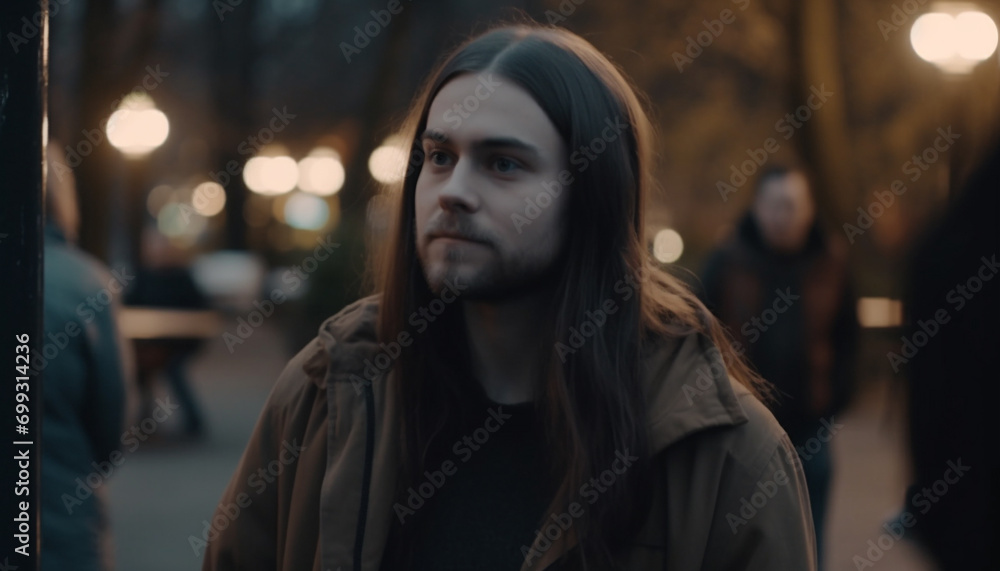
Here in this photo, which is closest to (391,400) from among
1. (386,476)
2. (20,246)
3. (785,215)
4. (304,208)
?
(386,476)

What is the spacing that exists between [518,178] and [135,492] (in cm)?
876

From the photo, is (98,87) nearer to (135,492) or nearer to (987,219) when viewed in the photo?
(135,492)

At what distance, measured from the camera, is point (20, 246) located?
1.46 meters

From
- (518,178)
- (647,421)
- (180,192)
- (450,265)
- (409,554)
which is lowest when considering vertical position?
(180,192)

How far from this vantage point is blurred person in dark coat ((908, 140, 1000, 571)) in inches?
109

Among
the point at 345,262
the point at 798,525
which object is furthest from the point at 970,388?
the point at 345,262

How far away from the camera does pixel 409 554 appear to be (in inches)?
83.6

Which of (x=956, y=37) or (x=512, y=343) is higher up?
(x=956, y=37)

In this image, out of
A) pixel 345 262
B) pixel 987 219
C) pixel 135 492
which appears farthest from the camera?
pixel 345 262

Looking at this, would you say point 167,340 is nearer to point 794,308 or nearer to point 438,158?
point 794,308

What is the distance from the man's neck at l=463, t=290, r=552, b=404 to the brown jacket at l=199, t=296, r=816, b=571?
19 centimetres

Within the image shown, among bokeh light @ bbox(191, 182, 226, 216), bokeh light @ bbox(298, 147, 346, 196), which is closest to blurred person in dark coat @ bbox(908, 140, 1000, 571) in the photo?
bokeh light @ bbox(298, 147, 346, 196)

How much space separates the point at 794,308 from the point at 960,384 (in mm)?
3134

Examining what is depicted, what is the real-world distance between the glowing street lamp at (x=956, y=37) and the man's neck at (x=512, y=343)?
9.09 metres
